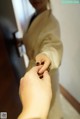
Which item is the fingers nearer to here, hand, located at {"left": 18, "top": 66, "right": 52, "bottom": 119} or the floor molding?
hand, located at {"left": 18, "top": 66, "right": 52, "bottom": 119}

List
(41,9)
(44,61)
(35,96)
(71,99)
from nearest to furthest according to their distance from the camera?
1. (35,96)
2. (44,61)
3. (41,9)
4. (71,99)

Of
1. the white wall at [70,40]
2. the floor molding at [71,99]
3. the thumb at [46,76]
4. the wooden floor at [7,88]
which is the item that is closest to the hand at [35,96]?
the thumb at [46,76]

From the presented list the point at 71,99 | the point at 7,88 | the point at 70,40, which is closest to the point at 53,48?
the point at 7,88

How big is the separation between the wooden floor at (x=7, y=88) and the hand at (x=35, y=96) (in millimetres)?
370

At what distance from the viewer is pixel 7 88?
2.99ft

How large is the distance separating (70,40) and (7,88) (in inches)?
23.8

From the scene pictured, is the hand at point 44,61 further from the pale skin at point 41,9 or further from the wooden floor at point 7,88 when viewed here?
the wooden floor at point 7,88

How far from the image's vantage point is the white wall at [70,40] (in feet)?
3.94

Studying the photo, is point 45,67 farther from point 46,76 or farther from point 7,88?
point 7,88

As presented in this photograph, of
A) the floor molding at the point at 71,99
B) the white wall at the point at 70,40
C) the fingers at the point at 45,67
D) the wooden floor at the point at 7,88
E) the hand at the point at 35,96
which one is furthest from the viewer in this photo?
the floor molding at the point at 71,99

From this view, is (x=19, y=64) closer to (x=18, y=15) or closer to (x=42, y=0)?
(x=18, y=15)

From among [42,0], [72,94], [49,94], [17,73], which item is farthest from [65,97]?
[49,94]

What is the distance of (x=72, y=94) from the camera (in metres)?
1.59

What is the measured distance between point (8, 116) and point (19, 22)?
533 millimetres
